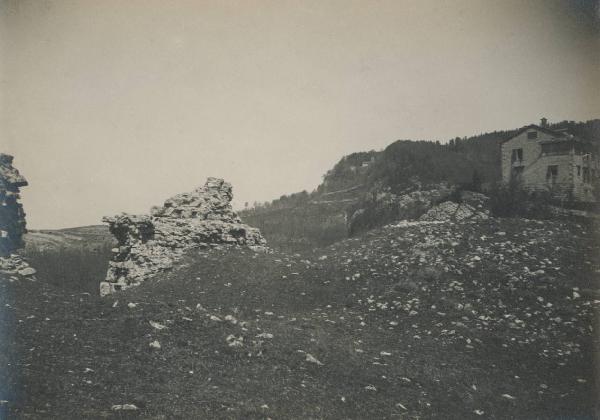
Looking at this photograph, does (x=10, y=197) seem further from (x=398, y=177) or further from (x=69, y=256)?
(x=398, y=177)

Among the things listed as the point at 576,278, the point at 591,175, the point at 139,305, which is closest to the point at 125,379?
the point at 139,305

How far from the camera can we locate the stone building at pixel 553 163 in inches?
1033

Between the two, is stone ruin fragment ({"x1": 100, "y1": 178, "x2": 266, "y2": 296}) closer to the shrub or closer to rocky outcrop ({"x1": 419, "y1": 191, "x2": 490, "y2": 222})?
rocky outcrop ({"x1": 419, "y1": 191, "x2": 490, "y2": 222})

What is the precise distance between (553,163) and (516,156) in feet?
9.17

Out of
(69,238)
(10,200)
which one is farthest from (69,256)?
(10,200)

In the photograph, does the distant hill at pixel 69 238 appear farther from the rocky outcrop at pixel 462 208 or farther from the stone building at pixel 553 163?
the stone building at pixel 553 163

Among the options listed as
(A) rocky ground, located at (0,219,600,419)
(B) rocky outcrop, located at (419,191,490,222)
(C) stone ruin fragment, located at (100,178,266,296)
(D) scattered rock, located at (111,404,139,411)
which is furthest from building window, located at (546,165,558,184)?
(D) scattered rock, located at (111,404,139,411)

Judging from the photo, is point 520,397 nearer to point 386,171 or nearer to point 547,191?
point 547,191

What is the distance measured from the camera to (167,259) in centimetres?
1429

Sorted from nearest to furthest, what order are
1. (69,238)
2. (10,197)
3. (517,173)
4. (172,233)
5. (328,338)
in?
(328,338)
(172,233)
(10,197)
(517,173)
(69,238)

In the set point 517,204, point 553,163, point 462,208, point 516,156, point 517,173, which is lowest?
point 462,208

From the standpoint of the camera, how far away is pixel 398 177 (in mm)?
38344

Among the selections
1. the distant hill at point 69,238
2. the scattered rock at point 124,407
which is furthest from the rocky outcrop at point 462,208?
the distant hill at point 69,238

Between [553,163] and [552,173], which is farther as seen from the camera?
[552,173]
